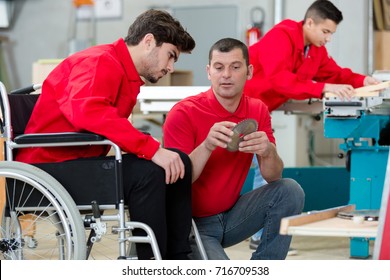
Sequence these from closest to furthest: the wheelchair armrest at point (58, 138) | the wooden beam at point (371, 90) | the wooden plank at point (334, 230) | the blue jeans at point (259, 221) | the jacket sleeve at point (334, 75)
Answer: the wooden plank at point (334, 230) < the wheelchair armrest at point (58, 138) < the blue jeans at point (259, 221) < the wooden beam at point (371, 90) < the jacket sleeve at point (334, 75)

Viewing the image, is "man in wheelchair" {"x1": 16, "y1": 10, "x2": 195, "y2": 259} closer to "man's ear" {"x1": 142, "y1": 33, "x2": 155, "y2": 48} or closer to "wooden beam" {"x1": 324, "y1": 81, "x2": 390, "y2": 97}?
"man's ear" {"x1": 142, "y1": 33, "x2": 155, "y2": 48}

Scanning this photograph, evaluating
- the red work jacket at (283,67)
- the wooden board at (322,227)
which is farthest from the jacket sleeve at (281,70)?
the wooden board at (322,227)

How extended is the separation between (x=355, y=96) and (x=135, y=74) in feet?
4.56

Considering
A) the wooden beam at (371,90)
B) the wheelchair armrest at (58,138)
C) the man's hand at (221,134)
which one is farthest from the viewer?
the wooden beam at (371,90)

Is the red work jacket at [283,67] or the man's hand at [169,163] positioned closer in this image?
the man's hand at [169,163]

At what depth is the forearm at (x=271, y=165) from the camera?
2455mm

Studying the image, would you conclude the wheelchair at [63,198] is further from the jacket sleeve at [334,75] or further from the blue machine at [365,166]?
the jacket sleeve at [334,75]

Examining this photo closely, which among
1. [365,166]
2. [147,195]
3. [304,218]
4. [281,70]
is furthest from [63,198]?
[365,166]

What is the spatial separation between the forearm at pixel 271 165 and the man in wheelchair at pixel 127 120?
1.08ft

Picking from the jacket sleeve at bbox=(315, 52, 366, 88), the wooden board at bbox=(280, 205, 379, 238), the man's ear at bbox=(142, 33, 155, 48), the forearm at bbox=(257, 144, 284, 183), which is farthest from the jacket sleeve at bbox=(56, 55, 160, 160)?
the jacket sleeve at bbox=(315, 52, 366, 88)

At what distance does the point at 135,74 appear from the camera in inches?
90.4

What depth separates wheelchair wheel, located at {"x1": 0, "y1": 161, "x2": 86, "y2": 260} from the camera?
6.82 feet

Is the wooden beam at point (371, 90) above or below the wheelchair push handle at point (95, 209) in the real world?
above

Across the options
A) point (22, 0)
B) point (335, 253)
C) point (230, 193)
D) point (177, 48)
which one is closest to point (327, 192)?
point (335, 253)
